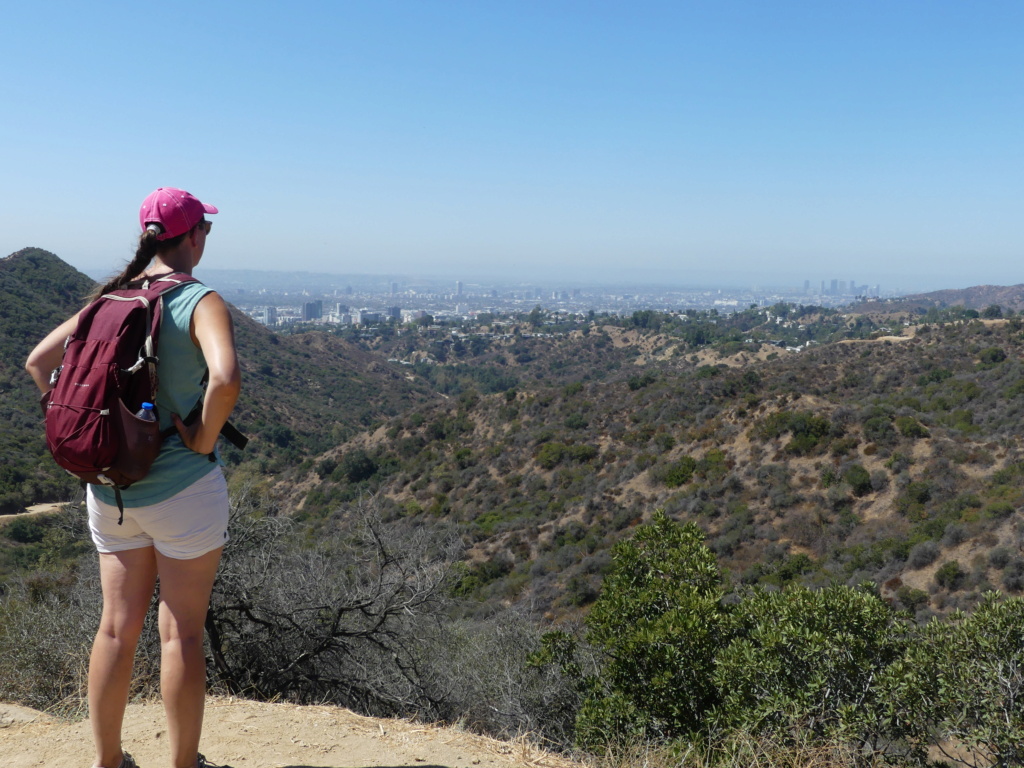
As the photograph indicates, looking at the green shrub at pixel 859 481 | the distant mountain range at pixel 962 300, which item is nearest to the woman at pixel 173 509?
the green shrub at pixel 859 481

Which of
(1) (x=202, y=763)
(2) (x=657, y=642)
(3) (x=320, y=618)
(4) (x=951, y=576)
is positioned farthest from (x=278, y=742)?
(4) (x=951, y=576)

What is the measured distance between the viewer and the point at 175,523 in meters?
1.72

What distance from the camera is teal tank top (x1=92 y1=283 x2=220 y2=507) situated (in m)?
1.70

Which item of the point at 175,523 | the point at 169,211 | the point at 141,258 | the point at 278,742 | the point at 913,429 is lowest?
the point at 913,429

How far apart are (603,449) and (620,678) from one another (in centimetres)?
1790

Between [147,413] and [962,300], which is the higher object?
[962,300]

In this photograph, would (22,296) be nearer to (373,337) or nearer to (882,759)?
(882,759)

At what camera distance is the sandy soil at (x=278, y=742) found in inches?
93.4

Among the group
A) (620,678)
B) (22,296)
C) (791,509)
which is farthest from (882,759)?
(22,296)

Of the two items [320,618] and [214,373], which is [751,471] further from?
[214,373]

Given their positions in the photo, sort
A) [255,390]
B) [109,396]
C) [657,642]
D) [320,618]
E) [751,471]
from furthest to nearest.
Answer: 1. [255,390]
2. [751,471]
3. [320,618]
4. [657,642]
5. [109,396]

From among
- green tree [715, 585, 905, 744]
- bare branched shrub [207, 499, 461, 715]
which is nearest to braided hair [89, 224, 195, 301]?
bare branched shrub [207, 499, 461, 715]

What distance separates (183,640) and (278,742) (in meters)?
1.00

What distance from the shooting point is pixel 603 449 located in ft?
71.1
